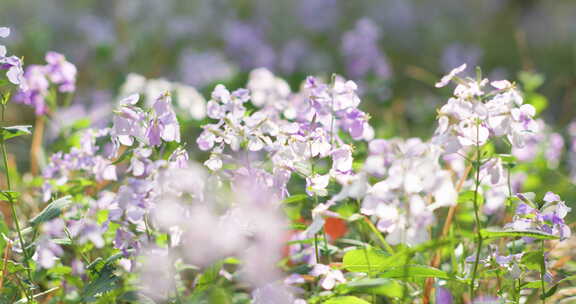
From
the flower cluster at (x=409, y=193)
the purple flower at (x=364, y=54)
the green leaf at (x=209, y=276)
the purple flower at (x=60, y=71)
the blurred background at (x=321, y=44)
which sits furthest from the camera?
the blurred background at (x=321, y=44)

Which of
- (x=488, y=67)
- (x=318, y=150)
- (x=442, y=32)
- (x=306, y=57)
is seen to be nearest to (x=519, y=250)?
(x=318, y=150)

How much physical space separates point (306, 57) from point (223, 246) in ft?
9.29

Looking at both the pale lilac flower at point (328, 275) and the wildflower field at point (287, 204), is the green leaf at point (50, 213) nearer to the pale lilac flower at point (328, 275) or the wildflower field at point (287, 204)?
the wildflower field at point (287, 204)

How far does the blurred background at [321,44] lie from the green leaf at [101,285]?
3.81 ft

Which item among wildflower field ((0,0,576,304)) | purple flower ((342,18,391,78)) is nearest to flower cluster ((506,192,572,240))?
wildflower field ((0,0,576,304))

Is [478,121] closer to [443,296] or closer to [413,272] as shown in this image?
[413,272]

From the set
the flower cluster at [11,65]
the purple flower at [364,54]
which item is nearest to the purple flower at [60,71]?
the flower cluster at [11,65]

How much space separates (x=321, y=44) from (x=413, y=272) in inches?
129

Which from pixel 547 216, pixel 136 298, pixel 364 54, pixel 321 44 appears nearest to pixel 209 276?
pixel 136 298

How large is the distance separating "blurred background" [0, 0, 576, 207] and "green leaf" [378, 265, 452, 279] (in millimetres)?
1126

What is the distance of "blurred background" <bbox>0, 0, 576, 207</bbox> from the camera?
2.76m

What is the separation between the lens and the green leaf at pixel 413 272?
0.82m

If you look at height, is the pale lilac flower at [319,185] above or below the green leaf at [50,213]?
above

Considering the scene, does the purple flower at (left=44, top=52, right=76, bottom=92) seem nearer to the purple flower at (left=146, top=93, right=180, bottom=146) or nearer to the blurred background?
the purple flower at (left=146, top=93, right=180, bottom=146)
